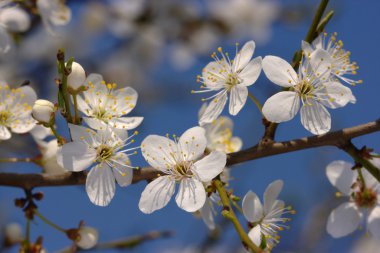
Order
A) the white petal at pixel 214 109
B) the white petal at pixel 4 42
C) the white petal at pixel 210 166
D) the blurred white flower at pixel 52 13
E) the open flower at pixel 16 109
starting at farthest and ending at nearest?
the blurred white flower at pixel 52 13, the white petal at pixel 4 42, the open flower at pixel 16 109, the white petal at pixel 214 109, the white petal at pixel 210 166

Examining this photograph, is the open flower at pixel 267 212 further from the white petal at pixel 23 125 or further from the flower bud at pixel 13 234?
the flower bud at pixel 13 234

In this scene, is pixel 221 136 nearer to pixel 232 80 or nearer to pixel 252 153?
pixel 232 80

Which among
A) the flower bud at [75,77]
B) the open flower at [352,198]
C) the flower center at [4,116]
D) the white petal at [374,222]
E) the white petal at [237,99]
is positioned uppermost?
the flower center at [4,116]

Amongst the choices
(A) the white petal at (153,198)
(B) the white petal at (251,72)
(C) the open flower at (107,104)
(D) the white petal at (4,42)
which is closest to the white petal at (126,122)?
(C) the open flower at (107,104)

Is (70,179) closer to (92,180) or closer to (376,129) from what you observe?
(92,180)

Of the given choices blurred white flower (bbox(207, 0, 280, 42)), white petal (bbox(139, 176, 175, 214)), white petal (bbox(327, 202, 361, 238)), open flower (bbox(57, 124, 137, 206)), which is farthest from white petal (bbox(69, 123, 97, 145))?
blurred white flower (bbox(207, 0, 280, 42))

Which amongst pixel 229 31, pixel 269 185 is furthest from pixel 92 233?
pixel 229 31

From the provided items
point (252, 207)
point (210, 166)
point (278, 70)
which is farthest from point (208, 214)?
point (278, 70)
